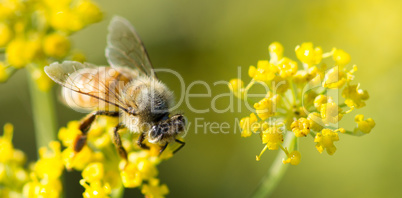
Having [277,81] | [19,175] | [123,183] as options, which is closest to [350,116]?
[277,81]

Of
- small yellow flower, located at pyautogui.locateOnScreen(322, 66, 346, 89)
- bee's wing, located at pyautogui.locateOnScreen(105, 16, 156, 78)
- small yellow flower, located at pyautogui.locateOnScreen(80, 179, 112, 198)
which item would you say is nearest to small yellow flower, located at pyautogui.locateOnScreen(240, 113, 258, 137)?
small yellow flower, located at pyautogui.locateOnScreen(322, 66, 346, 89)

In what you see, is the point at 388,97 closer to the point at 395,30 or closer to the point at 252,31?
the point at 395,30

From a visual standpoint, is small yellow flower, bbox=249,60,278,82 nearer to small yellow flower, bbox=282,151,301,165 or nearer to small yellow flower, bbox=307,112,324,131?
small yellow flower, bbox=307,112,324,131

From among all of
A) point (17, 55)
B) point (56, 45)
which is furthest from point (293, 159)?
point (17, 55)

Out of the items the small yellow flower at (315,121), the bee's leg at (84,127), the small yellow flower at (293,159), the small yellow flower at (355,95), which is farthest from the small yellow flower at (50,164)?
the small yellow flower at (355,95)

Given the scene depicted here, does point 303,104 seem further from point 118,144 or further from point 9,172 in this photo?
point 9,172
